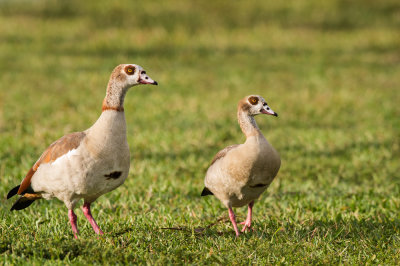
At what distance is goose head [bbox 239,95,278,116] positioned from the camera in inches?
205

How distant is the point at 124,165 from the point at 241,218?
1929 mm

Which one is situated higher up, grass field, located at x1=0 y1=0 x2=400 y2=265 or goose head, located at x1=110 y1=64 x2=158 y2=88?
goose head, located at x1=110 y1=64 x2=158 y2=88

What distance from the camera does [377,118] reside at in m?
12.1

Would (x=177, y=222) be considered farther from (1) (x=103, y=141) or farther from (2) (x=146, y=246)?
(1) (x=103, y=141)

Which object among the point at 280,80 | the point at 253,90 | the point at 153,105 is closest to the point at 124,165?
the point at 153,105

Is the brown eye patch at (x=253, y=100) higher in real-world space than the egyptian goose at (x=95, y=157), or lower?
higher

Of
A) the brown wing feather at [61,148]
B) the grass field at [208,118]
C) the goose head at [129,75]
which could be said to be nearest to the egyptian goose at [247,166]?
the grass field at [208,118]

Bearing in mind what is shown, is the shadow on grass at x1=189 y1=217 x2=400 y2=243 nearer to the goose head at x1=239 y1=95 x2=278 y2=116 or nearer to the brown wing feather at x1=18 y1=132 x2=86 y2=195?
the goose head at x1=239 y1=95 x2=278 y2=116

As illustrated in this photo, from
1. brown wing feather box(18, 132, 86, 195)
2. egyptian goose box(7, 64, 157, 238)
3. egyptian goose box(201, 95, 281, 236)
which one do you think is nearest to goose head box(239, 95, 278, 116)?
egyptian goose box(201, 95, 281, 236)

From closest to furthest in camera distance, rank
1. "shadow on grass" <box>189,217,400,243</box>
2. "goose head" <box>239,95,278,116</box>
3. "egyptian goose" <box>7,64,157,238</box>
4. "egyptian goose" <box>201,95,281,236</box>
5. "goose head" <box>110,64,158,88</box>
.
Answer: "egyptian goose" <box>7,64,157,238</box>, "goose head" <box>110,64,158,88</box>, "egyptian goose" <box>201,95,281,236</box>, "shadow on grass" <box>189,217,400,243</box>, "goose head" <box>239,95,278,116</box>

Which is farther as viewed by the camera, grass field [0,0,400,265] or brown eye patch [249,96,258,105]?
brown eye patch [249,96,258,105]

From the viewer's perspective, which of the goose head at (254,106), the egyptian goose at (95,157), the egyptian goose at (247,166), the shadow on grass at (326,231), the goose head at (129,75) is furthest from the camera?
the goose head at (254,106)

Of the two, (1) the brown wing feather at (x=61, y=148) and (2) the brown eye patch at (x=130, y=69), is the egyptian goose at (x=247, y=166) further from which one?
(1) the brown wing feather at (x=61, y=148)

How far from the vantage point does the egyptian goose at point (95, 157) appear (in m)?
4.58
